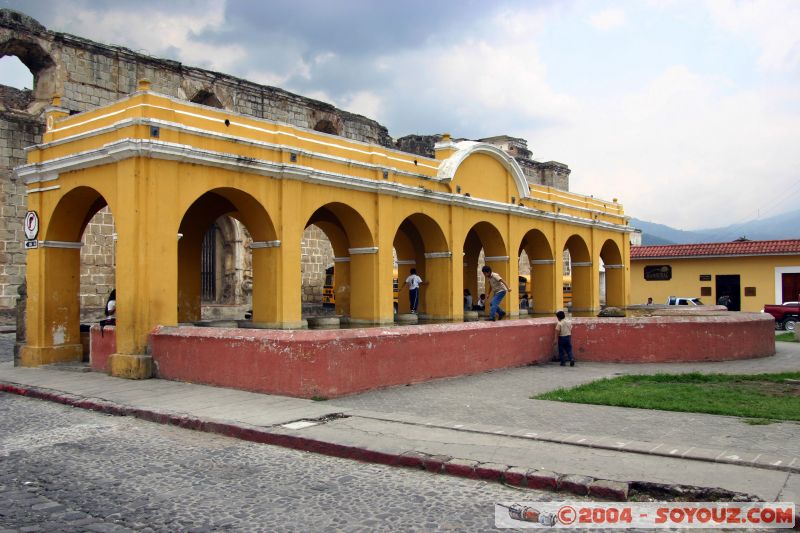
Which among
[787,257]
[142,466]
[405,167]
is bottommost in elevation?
[142,466]

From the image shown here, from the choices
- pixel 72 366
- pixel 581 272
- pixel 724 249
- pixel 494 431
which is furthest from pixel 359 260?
pixel 724 249

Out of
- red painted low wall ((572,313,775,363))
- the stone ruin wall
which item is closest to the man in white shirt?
red painted low wall ((572,313,775,363))

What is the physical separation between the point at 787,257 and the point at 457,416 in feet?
96.6

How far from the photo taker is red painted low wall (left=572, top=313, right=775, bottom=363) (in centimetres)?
1440

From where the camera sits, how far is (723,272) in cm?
3409

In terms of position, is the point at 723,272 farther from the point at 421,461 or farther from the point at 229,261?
the point at 421,461

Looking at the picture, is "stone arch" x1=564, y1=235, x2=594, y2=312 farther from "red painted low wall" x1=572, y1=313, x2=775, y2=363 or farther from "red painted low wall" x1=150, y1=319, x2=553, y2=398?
"red painted low wall" x1=150, y1=319, x2=553, y2=398

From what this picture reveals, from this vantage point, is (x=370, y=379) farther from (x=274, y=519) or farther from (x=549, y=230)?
(x=549, y=230)

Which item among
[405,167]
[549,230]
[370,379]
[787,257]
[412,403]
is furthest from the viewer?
[787,257]

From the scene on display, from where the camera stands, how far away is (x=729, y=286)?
111 feet

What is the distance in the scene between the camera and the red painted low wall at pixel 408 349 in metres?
9.52

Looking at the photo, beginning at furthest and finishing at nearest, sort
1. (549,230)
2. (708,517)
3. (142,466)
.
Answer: (549,230), (142,466), (708,517)

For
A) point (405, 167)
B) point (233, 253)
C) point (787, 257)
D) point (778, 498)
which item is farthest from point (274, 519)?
point (787, 257)

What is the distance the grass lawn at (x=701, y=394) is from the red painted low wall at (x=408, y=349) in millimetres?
2108
